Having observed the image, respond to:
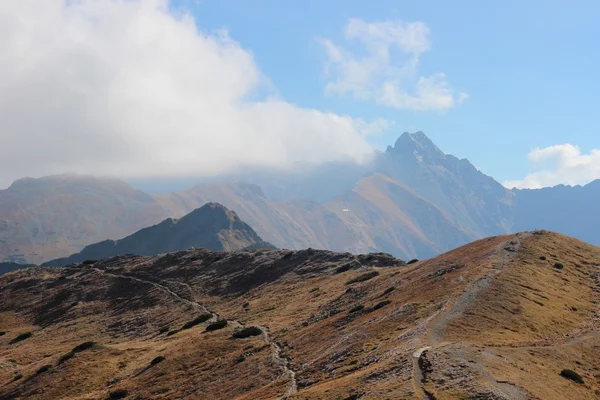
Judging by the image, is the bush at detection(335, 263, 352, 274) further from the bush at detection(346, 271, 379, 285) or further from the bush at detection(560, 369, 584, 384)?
the bush at detection(560, 369, 584, 384)

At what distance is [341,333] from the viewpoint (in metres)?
58.7

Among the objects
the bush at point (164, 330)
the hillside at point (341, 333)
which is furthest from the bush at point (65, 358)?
the bush at point (164, 330)

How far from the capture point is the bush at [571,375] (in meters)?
38.7

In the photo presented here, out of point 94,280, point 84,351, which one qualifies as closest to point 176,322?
point 84,351

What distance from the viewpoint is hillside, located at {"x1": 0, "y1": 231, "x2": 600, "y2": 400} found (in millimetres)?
37656

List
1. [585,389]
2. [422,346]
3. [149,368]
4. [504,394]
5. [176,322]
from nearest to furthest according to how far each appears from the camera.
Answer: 1. [504,394]
2. [585,389]
3. [422,346]
4. [149,368]
5. [176,322]

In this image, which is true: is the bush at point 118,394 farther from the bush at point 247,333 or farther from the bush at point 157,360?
the bush at point 247,333

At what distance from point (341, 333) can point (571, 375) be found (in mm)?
25269

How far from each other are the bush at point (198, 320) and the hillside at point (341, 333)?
22.0 inches

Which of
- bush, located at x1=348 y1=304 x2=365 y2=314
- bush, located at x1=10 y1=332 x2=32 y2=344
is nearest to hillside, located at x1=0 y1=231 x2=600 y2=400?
bush, located at x1=348 y1=304 x2=365 y2=314

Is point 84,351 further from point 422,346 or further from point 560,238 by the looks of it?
point 560,238

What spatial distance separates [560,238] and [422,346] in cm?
5510

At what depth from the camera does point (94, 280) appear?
148 metres

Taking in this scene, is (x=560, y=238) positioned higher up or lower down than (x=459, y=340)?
higher up
